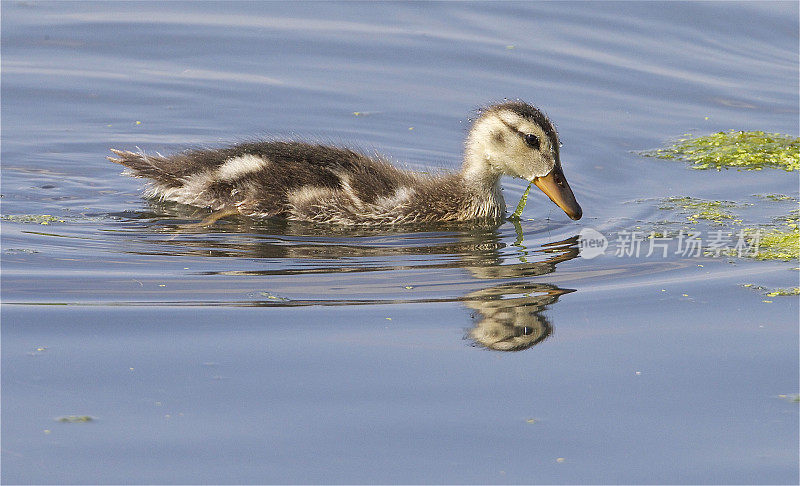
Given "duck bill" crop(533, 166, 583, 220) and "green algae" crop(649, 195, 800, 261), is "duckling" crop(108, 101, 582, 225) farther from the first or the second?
"green algae" crop(649, 195, 800, 261)

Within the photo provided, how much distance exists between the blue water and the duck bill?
23 centimetres

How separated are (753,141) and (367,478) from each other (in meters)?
5.44

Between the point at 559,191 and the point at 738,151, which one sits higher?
the point at 738,151

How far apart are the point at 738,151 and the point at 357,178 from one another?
2883 mm

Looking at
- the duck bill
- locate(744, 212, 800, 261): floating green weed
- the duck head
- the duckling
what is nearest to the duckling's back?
the duckling

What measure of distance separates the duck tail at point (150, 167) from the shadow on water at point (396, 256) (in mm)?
182

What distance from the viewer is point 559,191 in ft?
23.2

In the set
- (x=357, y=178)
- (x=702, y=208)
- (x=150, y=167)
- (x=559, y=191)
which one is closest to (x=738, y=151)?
(x=702, y=208)

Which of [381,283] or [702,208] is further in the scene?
[702,208]

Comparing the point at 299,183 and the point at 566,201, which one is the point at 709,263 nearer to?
the point at 566,201

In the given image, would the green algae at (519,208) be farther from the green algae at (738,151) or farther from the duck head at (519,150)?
the green algae at (738,151)

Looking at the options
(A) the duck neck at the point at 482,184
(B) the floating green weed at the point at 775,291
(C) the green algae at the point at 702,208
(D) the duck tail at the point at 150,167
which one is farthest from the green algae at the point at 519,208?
(D) the duck tail at the point at 150,167

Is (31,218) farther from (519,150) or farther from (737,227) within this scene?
(737,227)

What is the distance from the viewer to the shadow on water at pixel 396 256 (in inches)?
209
